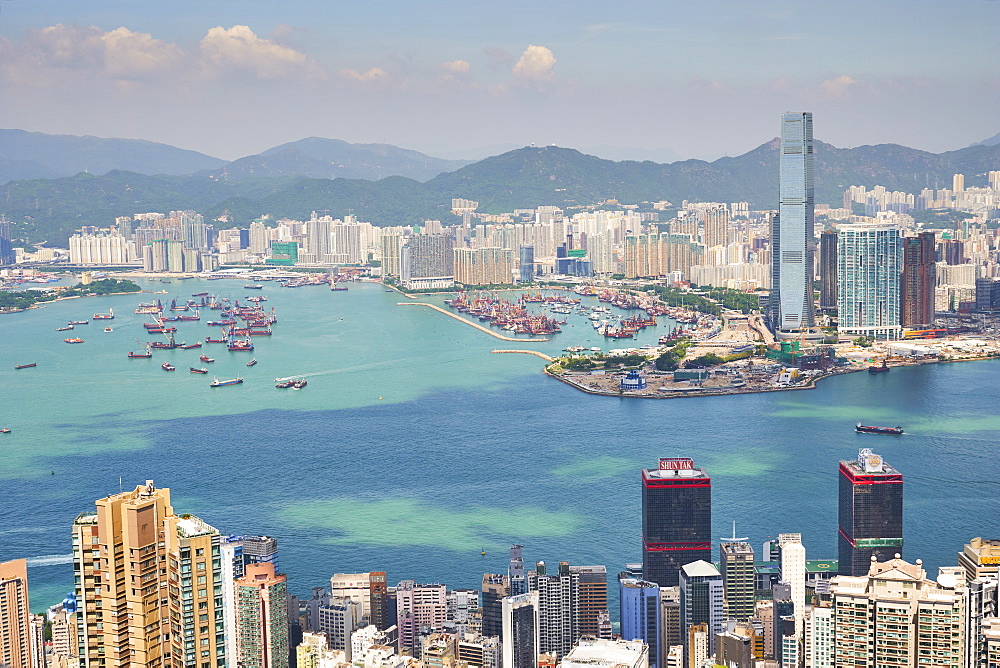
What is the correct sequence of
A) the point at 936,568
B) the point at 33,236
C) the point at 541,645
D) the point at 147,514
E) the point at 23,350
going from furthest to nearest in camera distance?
1. the point at 33,236
2. the point at 23,350
3. the point at 936,568
4. the point at 541,645
5. the point at 147,514

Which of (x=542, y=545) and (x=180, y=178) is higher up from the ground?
(x=180, y=178)

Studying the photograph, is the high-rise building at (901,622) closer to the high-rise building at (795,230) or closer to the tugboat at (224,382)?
the tugboat at (224,382)

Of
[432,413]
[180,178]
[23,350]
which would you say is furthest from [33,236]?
[432,413]

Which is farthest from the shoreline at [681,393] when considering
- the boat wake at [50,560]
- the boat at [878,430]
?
the boat wake at [50,560]

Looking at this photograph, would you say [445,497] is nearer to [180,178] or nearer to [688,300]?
[688,300]

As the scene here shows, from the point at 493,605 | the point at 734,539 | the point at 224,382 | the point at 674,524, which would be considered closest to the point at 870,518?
the point at 734,539

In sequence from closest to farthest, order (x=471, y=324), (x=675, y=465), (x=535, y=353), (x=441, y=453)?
(x=675, y=465)
(x=441, y=453)
(x=535, y=353)
(x=471, y=324)

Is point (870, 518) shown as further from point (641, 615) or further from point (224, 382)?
point (224, 382)
